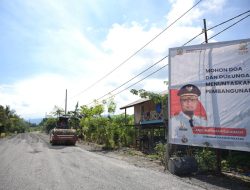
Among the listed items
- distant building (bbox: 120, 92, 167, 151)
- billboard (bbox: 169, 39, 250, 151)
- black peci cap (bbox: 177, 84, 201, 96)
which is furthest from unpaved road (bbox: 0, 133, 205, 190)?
distant building (bbox: 120, 92, 167, 151)

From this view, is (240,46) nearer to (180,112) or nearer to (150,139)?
(180,112)

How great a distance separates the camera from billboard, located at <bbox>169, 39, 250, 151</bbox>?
1112cm

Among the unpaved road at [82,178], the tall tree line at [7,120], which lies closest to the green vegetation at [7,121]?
the tall tree line at [7,120]

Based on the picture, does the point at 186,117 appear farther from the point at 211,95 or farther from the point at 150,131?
the point at 150,131

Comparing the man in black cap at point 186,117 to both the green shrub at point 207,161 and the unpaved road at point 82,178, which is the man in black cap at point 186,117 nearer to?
the green shrub at point 207,161

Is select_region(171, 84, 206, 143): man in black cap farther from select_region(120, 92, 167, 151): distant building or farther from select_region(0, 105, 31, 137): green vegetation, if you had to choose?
select_region(0, 105, 31, 137): green vegetation

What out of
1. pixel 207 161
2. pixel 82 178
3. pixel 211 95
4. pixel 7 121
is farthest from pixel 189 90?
pixel 7 121

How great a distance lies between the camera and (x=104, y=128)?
29453 millimetres

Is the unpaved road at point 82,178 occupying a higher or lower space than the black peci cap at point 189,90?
lower

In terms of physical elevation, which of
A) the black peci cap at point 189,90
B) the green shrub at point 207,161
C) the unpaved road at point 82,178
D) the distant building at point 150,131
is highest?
the black peci cap at point 189,90

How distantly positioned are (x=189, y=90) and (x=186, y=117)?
1114 mm

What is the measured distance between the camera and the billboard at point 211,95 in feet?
36.5

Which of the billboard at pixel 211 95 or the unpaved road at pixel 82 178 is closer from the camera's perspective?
the unpaved road at pixel 82 178

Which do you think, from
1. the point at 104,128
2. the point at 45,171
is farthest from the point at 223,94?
the point at 104,128
